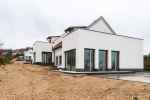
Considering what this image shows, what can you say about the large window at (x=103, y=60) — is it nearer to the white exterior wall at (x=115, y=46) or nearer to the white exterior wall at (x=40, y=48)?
the white exterior wall at (x=115, y=46)

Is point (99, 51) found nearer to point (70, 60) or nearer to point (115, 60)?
point (115, 60)

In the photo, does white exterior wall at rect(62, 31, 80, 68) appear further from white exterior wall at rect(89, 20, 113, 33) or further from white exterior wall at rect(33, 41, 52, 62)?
white exterior wall at rect(33, 41, 52, 62)

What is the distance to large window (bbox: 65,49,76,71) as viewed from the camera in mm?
20797

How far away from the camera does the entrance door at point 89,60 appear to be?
2008 cm

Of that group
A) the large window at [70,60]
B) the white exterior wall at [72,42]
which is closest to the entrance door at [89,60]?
the white exterior wall at [72,42]

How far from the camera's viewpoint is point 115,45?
22.6 m

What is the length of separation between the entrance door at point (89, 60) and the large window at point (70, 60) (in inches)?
48.4

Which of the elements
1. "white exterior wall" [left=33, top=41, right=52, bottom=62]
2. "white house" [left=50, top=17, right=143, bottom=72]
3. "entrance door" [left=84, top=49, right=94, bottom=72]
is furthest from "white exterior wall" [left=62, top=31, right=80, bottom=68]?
"white exterior wall" [left=33, top=41, right=52, bottom=62]

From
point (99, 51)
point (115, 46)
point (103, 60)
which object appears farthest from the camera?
point (115, 46)

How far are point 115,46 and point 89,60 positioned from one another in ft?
13.3

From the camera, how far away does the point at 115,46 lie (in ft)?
74.2

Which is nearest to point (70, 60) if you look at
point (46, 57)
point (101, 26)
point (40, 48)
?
point (101, 26)

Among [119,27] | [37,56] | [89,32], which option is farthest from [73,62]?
[37,56]

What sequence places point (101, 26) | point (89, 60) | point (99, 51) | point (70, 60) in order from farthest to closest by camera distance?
point (101, 26) → point (70, 60) → point (99, 51) → point (89, 60)
